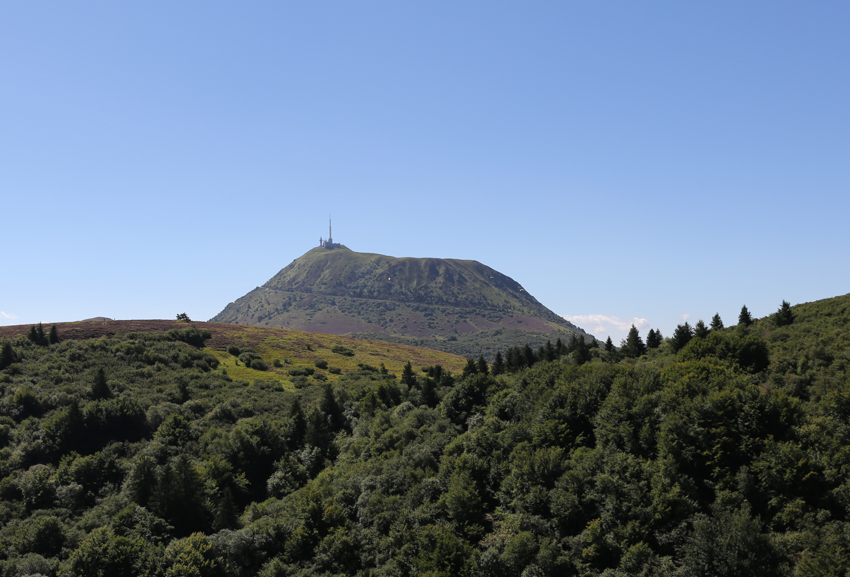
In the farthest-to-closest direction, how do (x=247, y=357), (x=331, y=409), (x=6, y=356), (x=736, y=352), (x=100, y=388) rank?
(x=247, y=357) → (x=6, y=356) → (x=331, y=409) → (x=100, y=388) → (x=736, y=352)

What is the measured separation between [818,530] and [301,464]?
2795 inches

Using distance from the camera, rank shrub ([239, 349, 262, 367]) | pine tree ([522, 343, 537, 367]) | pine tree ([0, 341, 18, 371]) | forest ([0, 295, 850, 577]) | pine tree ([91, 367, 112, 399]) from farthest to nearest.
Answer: shrub ([239, 349, 262, 367]) → pine tree ([522, 343, 537, 367]) → pine tree ([0, 341, 18, 371]) → pine tree ([91, 367, 112, 399]) → forest ([0, 295, 850, 577])

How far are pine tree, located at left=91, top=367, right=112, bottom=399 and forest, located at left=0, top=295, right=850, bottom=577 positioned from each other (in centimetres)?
52

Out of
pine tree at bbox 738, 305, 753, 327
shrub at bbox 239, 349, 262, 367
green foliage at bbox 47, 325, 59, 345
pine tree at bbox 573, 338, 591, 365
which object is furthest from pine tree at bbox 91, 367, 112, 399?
pine tree at bbox 738, 305, 753, 327

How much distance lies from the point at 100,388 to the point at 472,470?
75.5 m

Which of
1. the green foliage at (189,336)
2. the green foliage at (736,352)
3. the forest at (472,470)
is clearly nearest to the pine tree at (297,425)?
the forest at (472,470)

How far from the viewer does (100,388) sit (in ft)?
313

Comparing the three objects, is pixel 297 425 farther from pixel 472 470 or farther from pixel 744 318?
pixel 744 318

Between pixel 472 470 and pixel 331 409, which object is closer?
pixel 472 470

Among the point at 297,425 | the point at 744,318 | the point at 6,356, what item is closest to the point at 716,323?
the point at 744,318

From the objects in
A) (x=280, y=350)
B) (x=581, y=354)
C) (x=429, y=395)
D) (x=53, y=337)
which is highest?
(x=53, y=337)

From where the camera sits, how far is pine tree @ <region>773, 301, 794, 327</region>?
269ft

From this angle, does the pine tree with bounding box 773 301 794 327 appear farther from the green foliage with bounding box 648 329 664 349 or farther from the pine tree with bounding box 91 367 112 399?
the pine tree with bounding box 91 367 112 399

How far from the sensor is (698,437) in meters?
51.0
